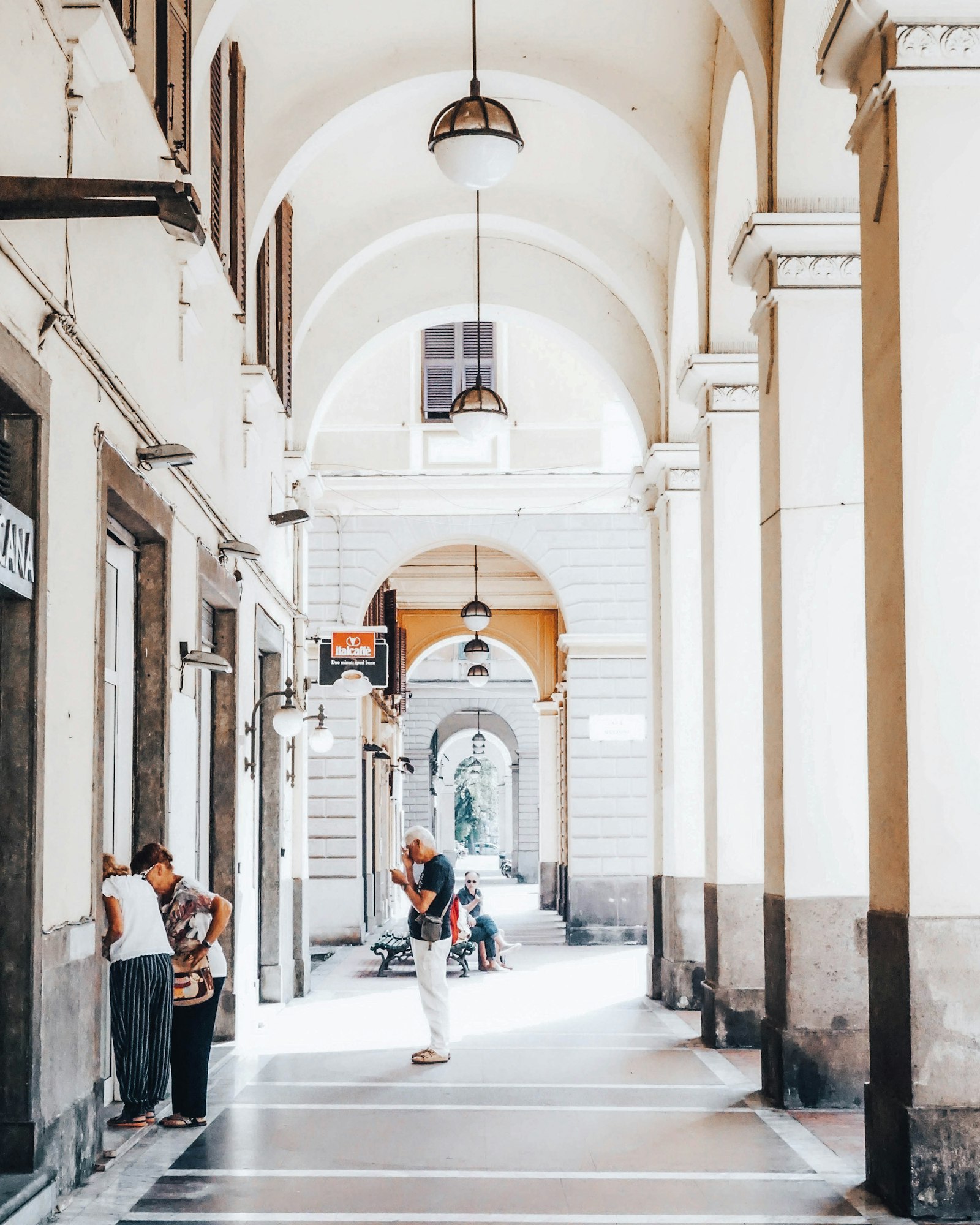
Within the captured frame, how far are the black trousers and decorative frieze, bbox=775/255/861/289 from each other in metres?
4.95

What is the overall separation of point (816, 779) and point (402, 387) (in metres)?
14.1

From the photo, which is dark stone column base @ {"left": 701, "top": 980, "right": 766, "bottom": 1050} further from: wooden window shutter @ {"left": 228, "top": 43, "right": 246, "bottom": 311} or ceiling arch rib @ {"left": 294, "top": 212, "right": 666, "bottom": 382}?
ceiling arch rib @ {"left": 294, "top": 212, "right": 666, "bottom": 382}

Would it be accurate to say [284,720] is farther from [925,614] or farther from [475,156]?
[925,614]

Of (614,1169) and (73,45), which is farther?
(614,1169)

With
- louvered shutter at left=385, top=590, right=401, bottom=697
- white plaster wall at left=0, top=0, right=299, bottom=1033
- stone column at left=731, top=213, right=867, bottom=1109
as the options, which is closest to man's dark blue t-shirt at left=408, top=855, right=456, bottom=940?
white plaster wall at left=0, top=0, right=299, bottom=1033

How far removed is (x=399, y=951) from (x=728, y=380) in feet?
27.3

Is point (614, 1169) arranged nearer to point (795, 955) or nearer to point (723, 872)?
point (795, 955)

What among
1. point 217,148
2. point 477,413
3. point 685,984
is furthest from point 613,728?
point 217,148

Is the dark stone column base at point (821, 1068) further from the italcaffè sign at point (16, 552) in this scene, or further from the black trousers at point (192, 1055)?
the italcaffè sign at point (16, 552)

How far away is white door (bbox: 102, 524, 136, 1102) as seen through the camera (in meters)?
7.89

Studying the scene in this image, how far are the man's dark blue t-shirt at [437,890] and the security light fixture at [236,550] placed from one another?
2418mm

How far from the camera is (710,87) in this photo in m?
11.3

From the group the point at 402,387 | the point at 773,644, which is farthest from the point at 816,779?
the point at 402,387

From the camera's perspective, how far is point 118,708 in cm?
812
